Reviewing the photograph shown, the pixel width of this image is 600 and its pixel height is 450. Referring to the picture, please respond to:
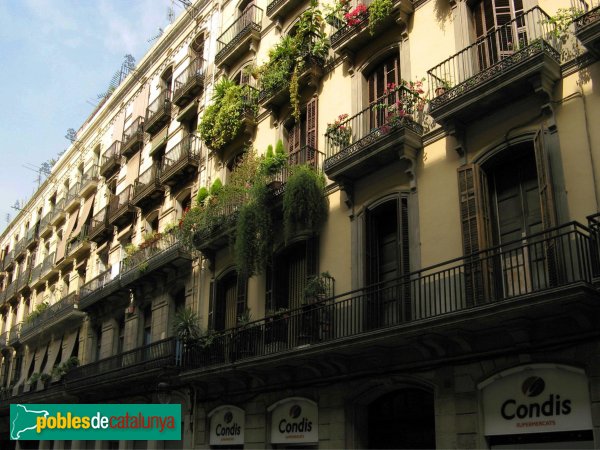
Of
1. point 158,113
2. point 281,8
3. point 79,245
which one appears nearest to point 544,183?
point 281,8

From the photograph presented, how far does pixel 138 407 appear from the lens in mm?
20438

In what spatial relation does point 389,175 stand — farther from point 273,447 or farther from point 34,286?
point 34,286

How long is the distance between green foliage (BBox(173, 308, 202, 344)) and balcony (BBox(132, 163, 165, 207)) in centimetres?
710

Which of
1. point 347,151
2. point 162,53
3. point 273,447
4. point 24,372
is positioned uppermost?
point 162,53

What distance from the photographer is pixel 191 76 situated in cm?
2527

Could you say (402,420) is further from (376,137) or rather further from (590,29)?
(590,29)

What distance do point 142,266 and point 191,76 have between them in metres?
7.52

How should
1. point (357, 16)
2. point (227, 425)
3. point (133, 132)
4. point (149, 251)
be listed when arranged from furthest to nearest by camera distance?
point (133, 132), point (149, 251), point (227, 425), point (357, 16)

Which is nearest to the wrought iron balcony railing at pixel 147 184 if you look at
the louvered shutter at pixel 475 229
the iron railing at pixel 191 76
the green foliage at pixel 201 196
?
the iron railing at pixel 191 76

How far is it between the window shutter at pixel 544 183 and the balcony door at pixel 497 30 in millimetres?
2105

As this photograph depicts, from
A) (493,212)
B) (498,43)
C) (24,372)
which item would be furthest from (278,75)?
(24,372)

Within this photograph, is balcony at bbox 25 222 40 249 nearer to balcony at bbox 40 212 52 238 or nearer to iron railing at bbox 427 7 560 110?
balcony at bbox 40 212 52 238

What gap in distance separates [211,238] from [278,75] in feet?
16.6

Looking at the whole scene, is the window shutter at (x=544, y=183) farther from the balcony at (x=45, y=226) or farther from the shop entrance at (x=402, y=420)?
the balcony at (x=45, y=226)
